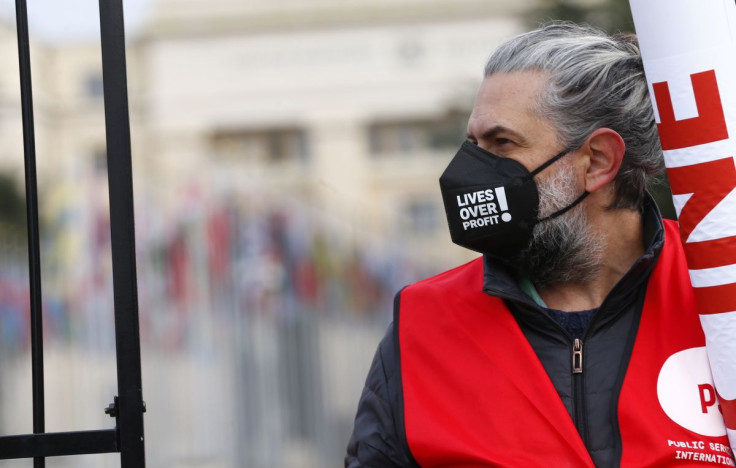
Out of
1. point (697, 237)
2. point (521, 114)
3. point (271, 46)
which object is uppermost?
point (271, 46)

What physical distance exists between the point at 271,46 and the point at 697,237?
111 ft

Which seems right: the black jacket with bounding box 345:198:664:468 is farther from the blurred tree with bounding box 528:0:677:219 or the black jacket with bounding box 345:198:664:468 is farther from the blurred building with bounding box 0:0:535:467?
the blurred tree with bounding box 528:0:677:219

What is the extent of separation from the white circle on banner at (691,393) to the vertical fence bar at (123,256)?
3.60 feet

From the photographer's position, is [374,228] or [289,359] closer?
[289,359]

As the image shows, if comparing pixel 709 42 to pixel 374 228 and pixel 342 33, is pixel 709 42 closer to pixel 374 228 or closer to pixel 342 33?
pixel 374 228

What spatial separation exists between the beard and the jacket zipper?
220 mm

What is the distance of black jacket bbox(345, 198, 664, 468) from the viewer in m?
2.26

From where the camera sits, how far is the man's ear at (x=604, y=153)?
8.13ft

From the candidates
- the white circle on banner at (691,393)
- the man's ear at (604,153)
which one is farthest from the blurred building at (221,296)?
the white circle on banner at (691,393)

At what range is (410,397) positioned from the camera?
93.0 inches

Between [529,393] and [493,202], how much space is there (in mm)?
440

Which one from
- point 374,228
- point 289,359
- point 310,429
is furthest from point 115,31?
point 374,228

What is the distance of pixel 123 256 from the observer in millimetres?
2346

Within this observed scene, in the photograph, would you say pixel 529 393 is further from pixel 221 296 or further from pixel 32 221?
pixel 221 296
